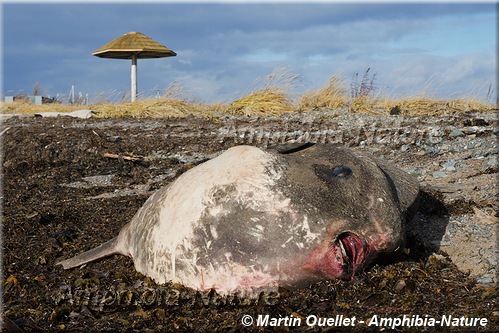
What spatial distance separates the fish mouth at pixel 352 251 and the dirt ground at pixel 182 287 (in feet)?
0.31

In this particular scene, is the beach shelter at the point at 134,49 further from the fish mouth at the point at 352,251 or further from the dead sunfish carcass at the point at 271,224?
the fish mouth at the point at 352,251

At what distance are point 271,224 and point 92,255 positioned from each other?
4.96ft

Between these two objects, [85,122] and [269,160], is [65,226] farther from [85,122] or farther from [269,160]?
[85,122]

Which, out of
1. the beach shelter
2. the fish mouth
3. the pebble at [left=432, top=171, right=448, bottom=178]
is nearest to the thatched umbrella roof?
the beach shelter

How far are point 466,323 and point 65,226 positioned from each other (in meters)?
3.33

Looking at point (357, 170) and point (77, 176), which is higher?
point (357, 170)

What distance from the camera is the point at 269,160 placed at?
135 inches

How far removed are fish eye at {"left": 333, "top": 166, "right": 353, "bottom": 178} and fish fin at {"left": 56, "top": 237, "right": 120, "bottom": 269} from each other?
154 cm

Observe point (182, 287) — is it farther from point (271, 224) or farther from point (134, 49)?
point (134, 49)

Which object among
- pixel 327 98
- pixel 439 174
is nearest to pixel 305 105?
pixel 327 98

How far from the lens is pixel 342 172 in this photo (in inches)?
137

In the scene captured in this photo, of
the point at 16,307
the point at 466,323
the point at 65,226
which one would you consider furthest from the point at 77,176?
the point at 466,323

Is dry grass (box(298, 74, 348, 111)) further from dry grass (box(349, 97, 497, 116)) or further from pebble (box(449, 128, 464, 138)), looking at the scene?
pebble (box(449, 128, 464, 138))

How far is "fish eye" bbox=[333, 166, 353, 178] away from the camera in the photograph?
3451 mm
